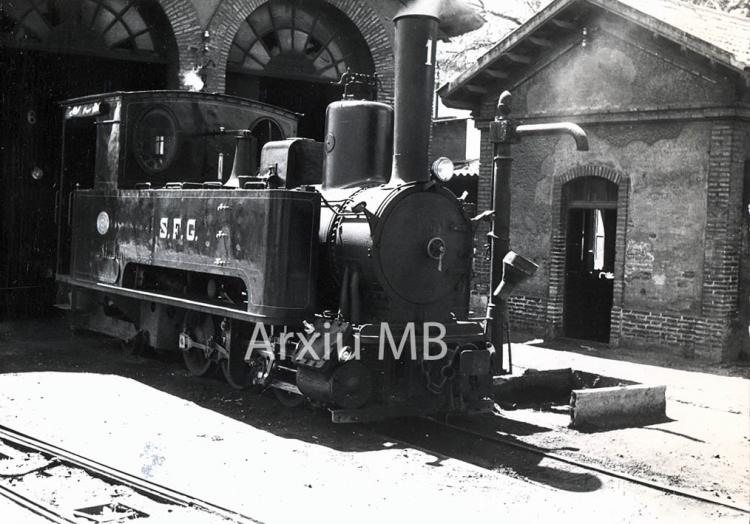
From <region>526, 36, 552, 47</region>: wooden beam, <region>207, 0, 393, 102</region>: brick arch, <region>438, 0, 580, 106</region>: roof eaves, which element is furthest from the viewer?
<region>207, 0, 393, 102</region>: brick arch

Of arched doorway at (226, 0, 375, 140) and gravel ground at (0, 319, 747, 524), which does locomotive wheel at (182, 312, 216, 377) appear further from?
arched doorway at (226, 0, 375, 140)

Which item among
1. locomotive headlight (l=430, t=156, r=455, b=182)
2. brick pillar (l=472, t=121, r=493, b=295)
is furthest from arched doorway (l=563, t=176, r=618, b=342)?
locomotive headlight (l=430, t=156, r=455, b=182)

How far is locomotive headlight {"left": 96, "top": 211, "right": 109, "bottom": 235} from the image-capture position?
9664 millimetres

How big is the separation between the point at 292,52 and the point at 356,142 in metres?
7.79

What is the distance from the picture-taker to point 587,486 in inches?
226

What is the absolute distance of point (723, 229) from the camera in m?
10.6

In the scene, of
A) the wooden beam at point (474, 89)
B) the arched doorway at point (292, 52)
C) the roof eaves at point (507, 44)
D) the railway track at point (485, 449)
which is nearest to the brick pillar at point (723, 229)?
the roof eaves at point (507, 44)

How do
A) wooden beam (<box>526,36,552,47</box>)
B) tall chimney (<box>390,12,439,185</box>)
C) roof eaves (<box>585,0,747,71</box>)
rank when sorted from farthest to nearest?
wooden beam (<box>526,36,552,47</box>) → roof eaves (<box>585,0,747,71</box>) → tall chimney (<box>390,12,439,185</box>)

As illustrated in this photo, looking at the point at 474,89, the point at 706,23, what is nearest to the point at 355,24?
the point at 474,89

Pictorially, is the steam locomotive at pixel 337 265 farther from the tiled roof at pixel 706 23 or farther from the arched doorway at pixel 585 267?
the tiled roof at pixel 706 23

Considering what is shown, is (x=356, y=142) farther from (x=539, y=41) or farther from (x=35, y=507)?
(x=539, y=41)

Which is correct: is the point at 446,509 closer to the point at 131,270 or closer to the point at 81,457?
the point at 81,457

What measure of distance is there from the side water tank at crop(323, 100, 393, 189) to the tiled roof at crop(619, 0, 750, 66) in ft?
16.9

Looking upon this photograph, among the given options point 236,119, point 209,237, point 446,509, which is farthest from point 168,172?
point 446,509
